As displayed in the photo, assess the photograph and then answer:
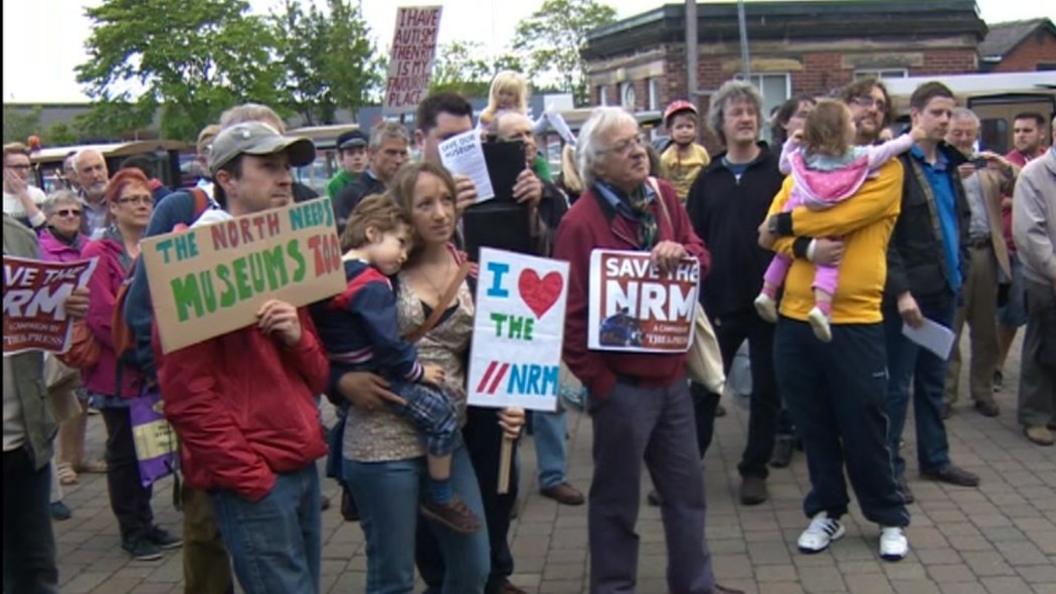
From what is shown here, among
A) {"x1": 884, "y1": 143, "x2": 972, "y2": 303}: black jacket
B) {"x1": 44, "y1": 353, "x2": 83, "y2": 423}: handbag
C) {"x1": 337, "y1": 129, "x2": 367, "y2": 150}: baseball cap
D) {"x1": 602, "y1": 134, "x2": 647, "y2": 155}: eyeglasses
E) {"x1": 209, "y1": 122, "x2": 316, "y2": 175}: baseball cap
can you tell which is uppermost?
{"x1": 209, "y1": 122, "x2": 316, "y2": 175}: baseball cap

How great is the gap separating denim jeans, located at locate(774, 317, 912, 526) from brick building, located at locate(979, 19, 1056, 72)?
96.4 ft

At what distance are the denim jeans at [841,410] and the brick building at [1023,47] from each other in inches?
1157

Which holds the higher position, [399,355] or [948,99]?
[948,99]

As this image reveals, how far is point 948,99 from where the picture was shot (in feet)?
19.9

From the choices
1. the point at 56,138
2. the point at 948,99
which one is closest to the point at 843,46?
the point at 948,99

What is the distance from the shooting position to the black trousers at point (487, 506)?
15.2 feet

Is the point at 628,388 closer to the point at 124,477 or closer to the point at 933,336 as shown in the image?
the point at 933,336

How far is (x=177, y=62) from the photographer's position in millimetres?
38750

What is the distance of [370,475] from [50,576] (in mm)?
1226

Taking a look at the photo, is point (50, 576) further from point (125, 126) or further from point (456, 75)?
point (456, 75)

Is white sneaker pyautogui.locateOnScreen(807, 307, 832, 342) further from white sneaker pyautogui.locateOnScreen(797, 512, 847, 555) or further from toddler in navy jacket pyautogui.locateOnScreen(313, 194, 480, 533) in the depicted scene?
toddler in navy jacket pyautogui.locateOnScreen(313, 194, 480, 533)

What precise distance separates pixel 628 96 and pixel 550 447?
2354 cm

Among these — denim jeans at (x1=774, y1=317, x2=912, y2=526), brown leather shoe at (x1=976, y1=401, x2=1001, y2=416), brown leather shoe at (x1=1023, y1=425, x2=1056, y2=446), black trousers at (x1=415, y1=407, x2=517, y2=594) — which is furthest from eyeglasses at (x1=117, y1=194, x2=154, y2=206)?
brown leather shoe at (x1=976, y1=401, x2=1001, y2=416)

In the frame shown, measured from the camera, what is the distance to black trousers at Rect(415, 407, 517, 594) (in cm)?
464
